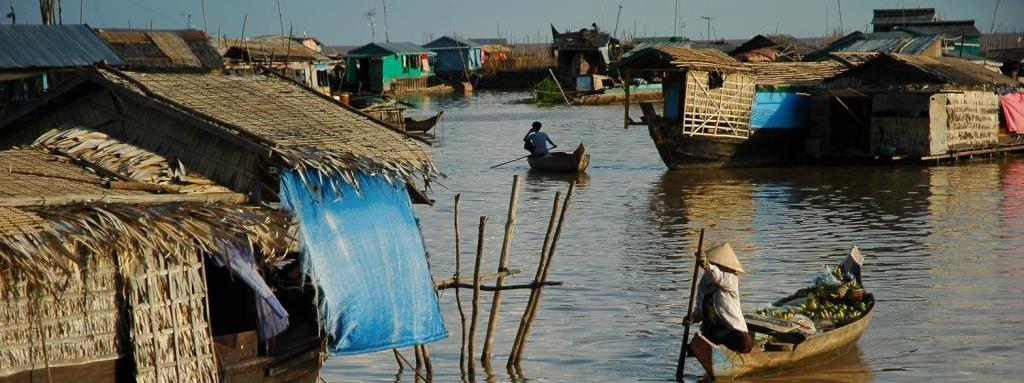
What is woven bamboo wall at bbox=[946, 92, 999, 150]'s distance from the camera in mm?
23688

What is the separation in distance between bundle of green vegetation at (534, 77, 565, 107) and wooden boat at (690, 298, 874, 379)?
36339 millimetres

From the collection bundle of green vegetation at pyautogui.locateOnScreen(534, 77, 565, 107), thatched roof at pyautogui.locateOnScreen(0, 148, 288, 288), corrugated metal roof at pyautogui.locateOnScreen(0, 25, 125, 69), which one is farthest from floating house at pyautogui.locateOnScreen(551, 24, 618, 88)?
thatched roof at pyautogui.locateOnScreen(0, 148, 288, 288)

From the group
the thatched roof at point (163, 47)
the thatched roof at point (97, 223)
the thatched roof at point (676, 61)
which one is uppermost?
the thatched roof at point (163, 47)

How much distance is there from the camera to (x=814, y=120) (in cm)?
2392

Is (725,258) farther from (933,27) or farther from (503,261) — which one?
(933,27)

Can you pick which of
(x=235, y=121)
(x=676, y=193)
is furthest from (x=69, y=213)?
(x=676, y=193)

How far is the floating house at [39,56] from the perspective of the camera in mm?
19094

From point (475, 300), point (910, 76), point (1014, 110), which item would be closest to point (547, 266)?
point (475, 300)

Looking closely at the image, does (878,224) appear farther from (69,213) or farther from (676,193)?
(69,213)

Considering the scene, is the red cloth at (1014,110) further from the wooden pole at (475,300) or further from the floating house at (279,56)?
the wooden pole at (475,300)

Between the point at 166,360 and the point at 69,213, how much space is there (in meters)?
1.01

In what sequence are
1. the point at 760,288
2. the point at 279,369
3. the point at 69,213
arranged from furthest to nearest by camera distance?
1. the point at 760,288
2. the point at 279,369
3. the point at 69,213

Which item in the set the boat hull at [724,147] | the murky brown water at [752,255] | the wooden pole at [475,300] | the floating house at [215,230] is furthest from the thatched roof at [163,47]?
the wooden pole at [475,300]

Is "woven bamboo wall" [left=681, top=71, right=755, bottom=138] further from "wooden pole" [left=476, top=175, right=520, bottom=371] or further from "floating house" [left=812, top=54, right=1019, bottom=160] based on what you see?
"wooden pole" [left=476, top=175, right=520, bottom=371]
